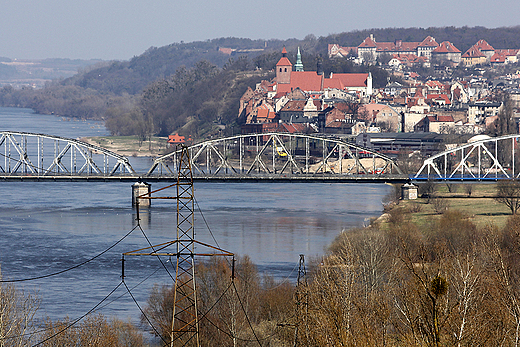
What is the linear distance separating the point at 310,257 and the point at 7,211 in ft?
83.8

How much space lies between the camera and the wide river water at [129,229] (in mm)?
33247

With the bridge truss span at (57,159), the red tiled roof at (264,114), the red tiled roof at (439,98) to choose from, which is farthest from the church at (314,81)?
the bridge truss span at (57,159)

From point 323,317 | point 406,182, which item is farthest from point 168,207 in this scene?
point 323,317

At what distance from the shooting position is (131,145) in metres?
116

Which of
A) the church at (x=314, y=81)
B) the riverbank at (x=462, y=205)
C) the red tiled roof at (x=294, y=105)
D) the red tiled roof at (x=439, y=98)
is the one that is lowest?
the riverbank at (x=462, y=205)

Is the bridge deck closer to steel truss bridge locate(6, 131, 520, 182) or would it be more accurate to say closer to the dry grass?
steel truss bridge locate(6, 131, 520, 182)

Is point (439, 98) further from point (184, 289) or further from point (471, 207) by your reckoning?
point (184, 289)

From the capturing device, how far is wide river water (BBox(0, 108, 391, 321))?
33247 millimetres

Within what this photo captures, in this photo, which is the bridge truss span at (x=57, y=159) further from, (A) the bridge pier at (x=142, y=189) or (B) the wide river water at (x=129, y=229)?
(A) the bridge pier at (x=142, y=189)

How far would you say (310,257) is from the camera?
1491 inches

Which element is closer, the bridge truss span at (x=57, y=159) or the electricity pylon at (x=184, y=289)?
the electricity pylon at (x=184, y=289)

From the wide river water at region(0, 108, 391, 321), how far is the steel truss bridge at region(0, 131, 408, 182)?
1.69m

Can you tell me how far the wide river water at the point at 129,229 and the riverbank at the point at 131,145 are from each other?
3169cm

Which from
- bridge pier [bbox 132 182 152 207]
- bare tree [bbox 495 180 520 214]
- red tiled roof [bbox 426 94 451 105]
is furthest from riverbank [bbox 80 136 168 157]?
bare tree [bbox 495 180 520 214]
